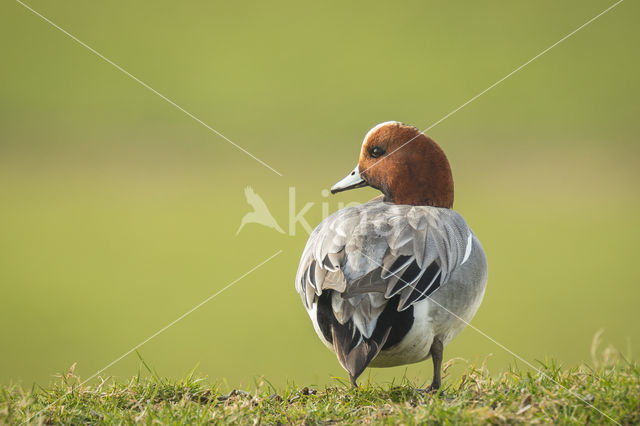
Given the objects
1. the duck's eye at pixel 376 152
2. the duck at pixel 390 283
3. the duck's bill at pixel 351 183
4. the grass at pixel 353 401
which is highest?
the duck's eye at pixel 376 152

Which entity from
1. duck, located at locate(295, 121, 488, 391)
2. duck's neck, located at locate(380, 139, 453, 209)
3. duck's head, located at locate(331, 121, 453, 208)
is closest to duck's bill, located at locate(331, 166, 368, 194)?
duck's head, located at locate(331, 121, 453, 208)

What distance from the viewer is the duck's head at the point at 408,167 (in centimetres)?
440

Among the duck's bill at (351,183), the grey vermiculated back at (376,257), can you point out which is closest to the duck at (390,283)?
the grey vermiculated back at (376,257)

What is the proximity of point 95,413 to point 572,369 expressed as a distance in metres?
2.47

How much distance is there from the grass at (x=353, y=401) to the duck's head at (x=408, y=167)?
4.14 feet

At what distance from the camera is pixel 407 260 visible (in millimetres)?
3355

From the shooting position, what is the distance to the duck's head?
173 inches

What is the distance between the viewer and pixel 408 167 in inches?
173

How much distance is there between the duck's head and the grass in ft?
4.14

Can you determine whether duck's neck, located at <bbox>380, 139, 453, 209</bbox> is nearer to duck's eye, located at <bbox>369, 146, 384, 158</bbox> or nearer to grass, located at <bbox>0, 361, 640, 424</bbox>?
duck's eye, located at <bbox>369, 146, 384, 158</bbox>

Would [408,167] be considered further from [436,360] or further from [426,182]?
[436,360]

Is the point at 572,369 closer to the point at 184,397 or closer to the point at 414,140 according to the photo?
the point at 414,140

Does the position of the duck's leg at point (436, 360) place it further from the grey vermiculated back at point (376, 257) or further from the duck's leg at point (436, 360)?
the grey vermiculated back at point (376, 257)

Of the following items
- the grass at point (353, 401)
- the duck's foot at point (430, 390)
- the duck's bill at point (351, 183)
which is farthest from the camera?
the duck's bill at point (351, 183)
